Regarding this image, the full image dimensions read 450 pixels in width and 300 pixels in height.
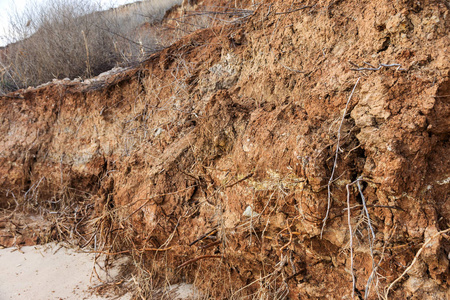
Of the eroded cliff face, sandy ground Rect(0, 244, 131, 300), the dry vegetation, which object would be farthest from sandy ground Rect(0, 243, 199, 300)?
the dry vegetation

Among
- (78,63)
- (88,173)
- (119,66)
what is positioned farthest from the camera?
(78,63)

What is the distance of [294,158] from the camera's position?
227cm

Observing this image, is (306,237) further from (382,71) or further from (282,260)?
(382,71)

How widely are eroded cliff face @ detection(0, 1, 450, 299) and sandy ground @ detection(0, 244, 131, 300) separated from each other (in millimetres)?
279

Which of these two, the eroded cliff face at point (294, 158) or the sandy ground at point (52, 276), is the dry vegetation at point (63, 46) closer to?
the eroded cliff face at point (294, 158)

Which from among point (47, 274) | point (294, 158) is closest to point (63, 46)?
point (47, 274)

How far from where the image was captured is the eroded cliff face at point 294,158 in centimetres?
197

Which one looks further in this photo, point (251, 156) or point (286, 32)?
point (286, 32)

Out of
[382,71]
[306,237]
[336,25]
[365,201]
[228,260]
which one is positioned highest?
[336,25]

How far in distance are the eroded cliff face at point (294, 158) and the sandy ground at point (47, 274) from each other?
0.28 m

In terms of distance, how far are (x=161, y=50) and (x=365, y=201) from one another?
10.2 ft

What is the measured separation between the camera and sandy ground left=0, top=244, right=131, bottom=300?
297 cm

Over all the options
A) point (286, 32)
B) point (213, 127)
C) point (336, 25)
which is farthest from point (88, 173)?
point (336, 25)

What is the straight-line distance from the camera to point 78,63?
19.3ft
